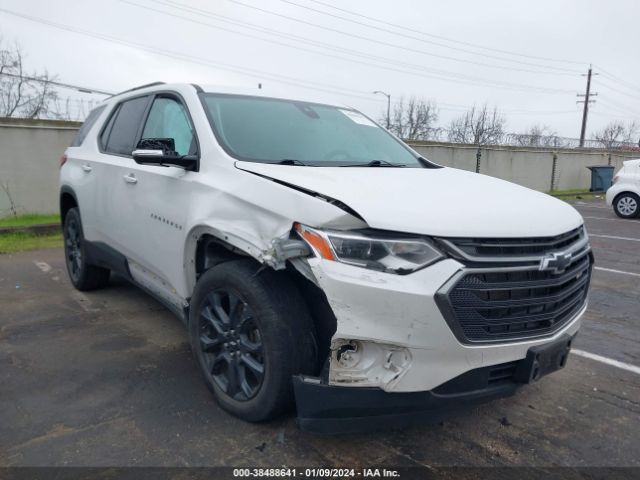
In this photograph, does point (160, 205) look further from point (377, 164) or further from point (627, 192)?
point (627, 192)

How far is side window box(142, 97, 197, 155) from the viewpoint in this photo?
129 inches

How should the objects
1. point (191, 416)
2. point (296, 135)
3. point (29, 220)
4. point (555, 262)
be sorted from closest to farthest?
point (555, 262) < point (191, 416) < point (296, 135) < point (29, 220)

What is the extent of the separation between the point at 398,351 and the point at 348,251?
0.47 meters

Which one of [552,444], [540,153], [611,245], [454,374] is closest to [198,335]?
[454,374]

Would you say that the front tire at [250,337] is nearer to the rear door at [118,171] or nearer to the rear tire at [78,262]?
the rear door at [118,171]

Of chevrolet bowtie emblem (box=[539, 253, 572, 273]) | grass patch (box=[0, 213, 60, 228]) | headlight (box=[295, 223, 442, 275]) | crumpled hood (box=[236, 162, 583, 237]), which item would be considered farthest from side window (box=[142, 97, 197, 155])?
grass patch (box=[0, 213, 60, 228])

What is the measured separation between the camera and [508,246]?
2.25m

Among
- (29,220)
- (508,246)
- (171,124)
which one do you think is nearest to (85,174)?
(171,124)

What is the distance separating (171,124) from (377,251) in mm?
2099

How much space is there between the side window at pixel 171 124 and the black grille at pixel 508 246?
5.81 ft

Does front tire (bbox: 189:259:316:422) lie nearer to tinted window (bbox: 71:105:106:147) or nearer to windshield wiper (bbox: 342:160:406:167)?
windshield wiper (bbox: 342:160:406:167)

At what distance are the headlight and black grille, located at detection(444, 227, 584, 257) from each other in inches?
5.2

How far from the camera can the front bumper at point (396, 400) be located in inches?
86.1

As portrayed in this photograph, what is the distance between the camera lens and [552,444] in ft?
8.76
